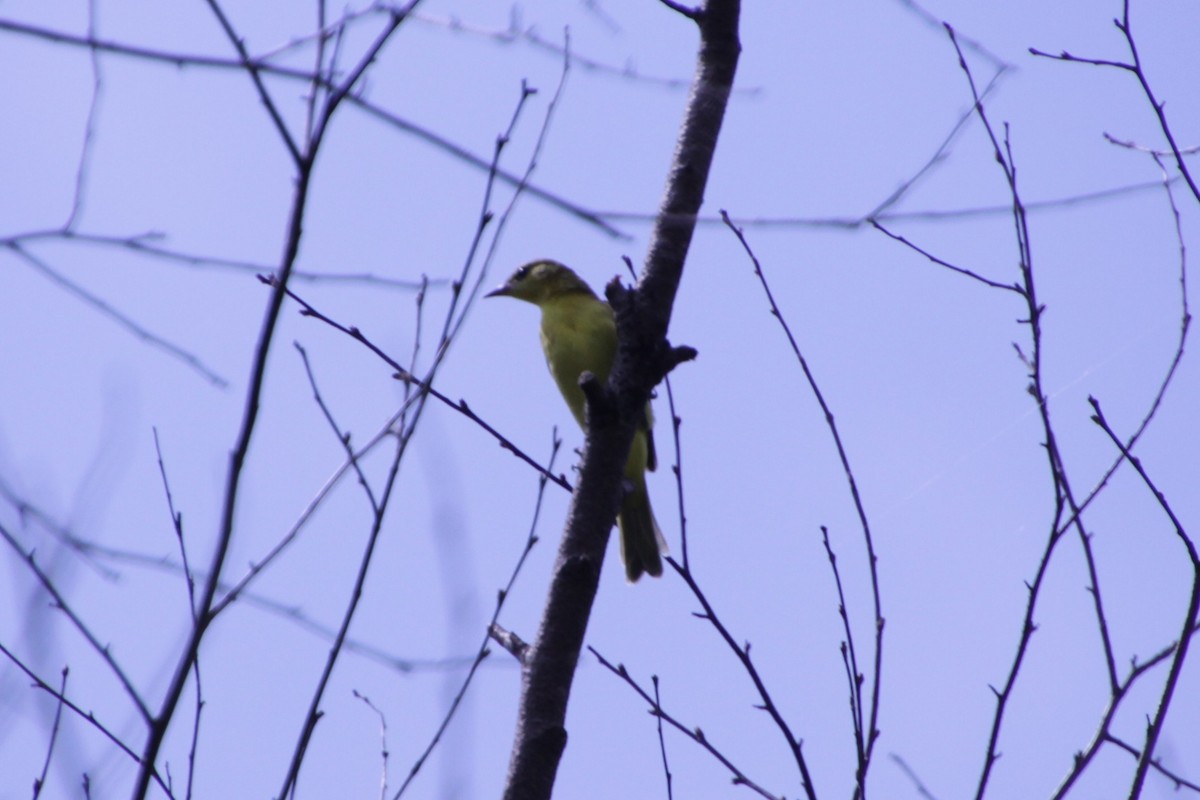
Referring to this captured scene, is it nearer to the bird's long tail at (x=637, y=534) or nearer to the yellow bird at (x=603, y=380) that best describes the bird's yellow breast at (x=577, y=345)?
the yellow bird at (x=603, y=380)

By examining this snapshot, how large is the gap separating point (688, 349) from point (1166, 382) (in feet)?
4.03

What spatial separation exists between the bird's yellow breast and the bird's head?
406 millimetres

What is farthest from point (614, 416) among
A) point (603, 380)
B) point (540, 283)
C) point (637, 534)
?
point (540, 283)

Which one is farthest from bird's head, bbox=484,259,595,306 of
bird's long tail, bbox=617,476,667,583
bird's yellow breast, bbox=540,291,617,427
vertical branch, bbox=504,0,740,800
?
vertical branch, bbox=504,0,740,800

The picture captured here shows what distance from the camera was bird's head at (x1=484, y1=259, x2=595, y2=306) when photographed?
659 cm

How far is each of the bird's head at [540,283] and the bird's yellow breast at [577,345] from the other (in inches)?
16.0

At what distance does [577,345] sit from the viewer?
19.4ft

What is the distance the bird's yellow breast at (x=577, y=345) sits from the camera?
19.2 feet

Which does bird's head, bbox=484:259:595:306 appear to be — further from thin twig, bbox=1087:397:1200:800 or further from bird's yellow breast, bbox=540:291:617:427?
thin twig, bbox=1087:397:1200:800

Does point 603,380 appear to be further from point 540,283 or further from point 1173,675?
point 1173,675

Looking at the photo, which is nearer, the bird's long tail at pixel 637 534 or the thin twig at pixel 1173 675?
the thin twig at pixel 1173 675

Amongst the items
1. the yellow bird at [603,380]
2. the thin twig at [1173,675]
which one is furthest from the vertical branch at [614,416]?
the yellow bird at [603,380]

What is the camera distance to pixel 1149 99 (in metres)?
2.97

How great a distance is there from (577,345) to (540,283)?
1000 mm
